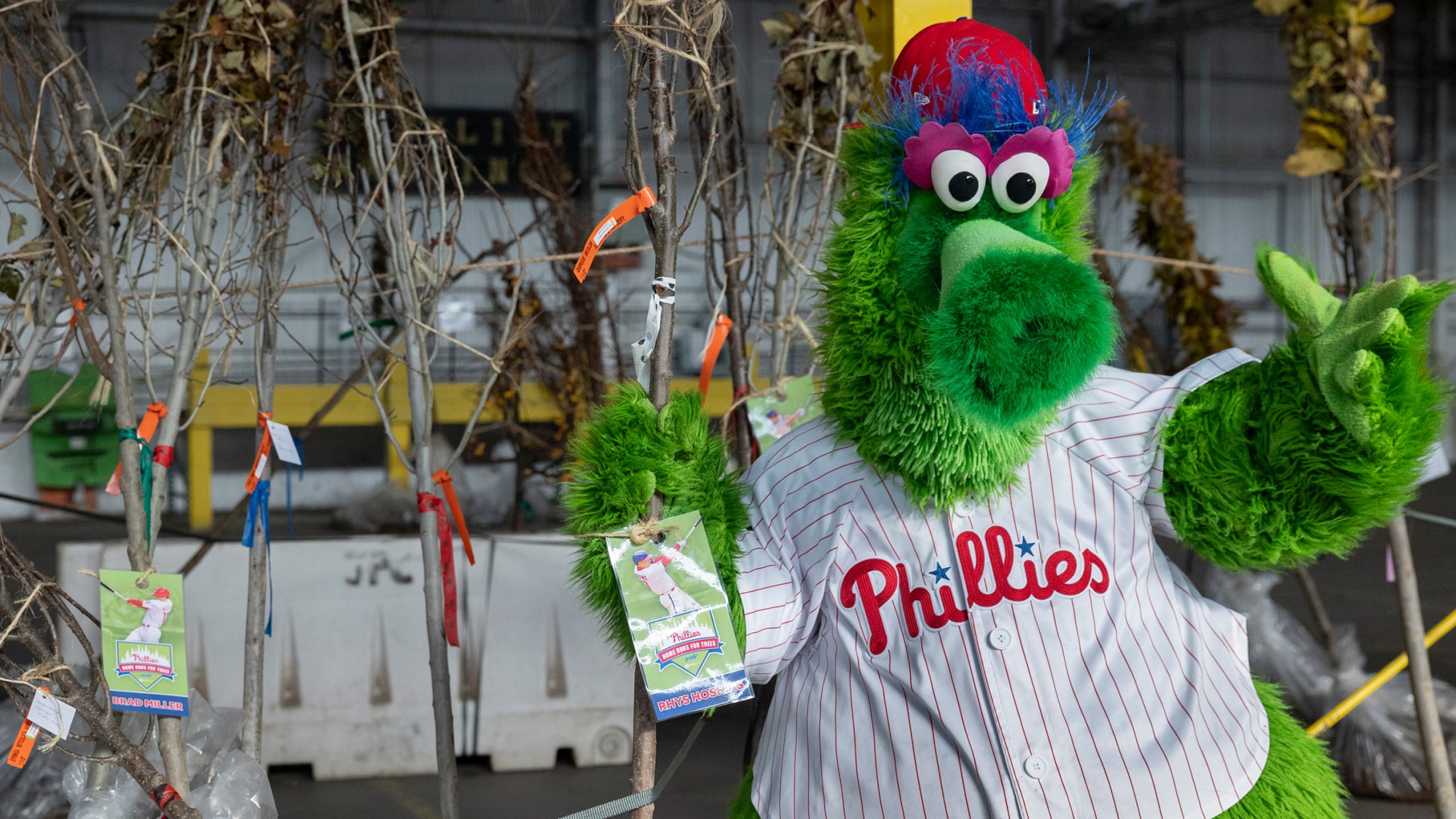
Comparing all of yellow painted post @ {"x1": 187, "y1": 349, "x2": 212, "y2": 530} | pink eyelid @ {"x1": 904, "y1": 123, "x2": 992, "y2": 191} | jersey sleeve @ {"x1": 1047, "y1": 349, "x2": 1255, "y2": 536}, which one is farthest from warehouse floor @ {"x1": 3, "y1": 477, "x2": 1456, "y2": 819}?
yellow painted post @ {"x1": 187, "y1": 349, "x2": 212, "y2": 530}

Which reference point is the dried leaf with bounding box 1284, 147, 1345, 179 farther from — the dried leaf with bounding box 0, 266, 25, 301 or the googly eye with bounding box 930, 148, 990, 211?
the dried leaf with bounding box 0, 266, 25, 301

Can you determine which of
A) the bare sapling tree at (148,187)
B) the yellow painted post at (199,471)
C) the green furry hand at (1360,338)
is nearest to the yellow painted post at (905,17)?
the green furry hand at (1360,338)

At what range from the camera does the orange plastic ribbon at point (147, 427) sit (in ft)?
6.86

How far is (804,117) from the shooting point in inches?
104

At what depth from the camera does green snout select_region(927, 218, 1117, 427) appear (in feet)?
3.85

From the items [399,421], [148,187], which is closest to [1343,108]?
[148,187]

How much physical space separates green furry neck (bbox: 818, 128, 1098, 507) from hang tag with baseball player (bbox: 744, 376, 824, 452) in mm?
1046

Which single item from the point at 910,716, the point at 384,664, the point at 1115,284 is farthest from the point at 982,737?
the point at 1115,284

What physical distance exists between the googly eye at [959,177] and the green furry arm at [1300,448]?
385 millimetres

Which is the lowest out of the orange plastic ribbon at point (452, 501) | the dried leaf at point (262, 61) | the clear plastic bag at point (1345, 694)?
the clear plastic bag at point (1345, 694)

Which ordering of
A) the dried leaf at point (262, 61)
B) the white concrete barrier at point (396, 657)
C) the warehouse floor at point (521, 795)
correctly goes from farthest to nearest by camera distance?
the white concrete barrier at point (396, 657) → the warehouse floor at point (521, 795) → the dried leaf at point (262, 61)

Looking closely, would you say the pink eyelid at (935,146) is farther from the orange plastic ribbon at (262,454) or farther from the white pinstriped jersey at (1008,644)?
the orange plastic ribbon at (262,454)

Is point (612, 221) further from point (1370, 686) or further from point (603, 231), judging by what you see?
point (1370, 686)

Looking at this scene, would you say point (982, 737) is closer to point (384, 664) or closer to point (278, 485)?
point (384, 664)
